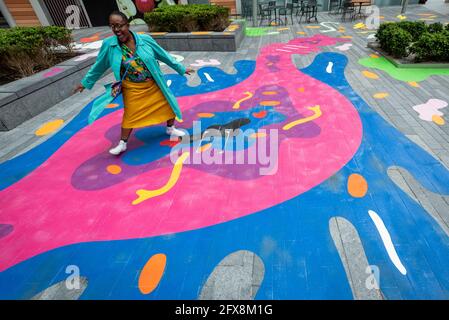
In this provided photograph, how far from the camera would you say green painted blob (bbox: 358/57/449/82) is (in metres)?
5.89

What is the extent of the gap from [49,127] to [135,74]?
2701 millimetres

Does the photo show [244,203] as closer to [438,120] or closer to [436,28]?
[438,120]

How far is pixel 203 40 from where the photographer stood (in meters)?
8.82

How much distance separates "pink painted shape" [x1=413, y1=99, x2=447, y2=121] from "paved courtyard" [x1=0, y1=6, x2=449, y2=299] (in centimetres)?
3

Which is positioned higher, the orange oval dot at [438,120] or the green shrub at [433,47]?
the green shrub at [433,47]

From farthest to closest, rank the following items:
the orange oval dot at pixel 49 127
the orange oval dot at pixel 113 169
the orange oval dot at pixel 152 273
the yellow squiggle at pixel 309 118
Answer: the orange oval dot at pixel 49 127
the yellow squiggle at pixel 309 118
the orange oval dot at pixel 113 169
the orange oval dot at pixel 152 273

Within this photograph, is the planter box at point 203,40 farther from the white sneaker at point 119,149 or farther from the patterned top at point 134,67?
the white sneaker at point 119,149

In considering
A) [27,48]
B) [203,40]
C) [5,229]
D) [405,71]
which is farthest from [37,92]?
[405,71]

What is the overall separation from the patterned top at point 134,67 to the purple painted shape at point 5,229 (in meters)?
2.26

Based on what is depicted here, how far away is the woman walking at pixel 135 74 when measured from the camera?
325 cm

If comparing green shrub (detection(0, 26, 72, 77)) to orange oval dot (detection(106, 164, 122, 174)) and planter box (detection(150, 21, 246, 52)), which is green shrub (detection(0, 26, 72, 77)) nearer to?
planter box (detection(150, 21, 246, 52))

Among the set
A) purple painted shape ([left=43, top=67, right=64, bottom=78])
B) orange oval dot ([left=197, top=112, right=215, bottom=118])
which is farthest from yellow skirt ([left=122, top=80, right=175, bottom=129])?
purple painted shape ([left=43, top=67, right=64, bottom=78])

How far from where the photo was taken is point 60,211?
313 cm

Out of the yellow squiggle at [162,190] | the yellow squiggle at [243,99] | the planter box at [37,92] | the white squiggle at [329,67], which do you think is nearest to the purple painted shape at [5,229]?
the yellow squiggle at [162,190]
